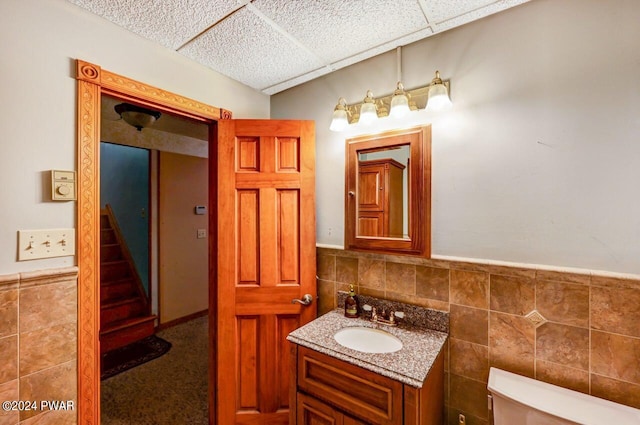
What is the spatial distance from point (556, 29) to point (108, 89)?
209cm

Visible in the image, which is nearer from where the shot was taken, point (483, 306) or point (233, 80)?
point (483, 306)

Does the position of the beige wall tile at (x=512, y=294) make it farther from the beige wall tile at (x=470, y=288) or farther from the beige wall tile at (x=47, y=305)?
the beige wall tile at (x=47, y=305)

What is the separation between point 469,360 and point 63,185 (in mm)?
2052

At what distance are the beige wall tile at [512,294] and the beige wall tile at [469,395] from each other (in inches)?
15.7

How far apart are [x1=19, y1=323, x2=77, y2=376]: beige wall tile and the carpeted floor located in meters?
1.06

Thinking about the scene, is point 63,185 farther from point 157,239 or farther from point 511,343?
point 157,239

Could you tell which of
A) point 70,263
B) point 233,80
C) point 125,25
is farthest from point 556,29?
point 70,263

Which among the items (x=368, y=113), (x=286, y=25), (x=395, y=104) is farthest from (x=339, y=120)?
(x=286, y=25)

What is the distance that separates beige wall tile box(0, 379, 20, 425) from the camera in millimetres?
1042

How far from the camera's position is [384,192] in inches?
63.2

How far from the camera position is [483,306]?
1293 mm

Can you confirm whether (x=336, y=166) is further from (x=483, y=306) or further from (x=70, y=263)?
(x=70, y=263)

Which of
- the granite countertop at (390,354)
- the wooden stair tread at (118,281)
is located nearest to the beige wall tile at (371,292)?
the granite countertop at (390,354)

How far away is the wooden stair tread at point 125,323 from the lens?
276 cm
